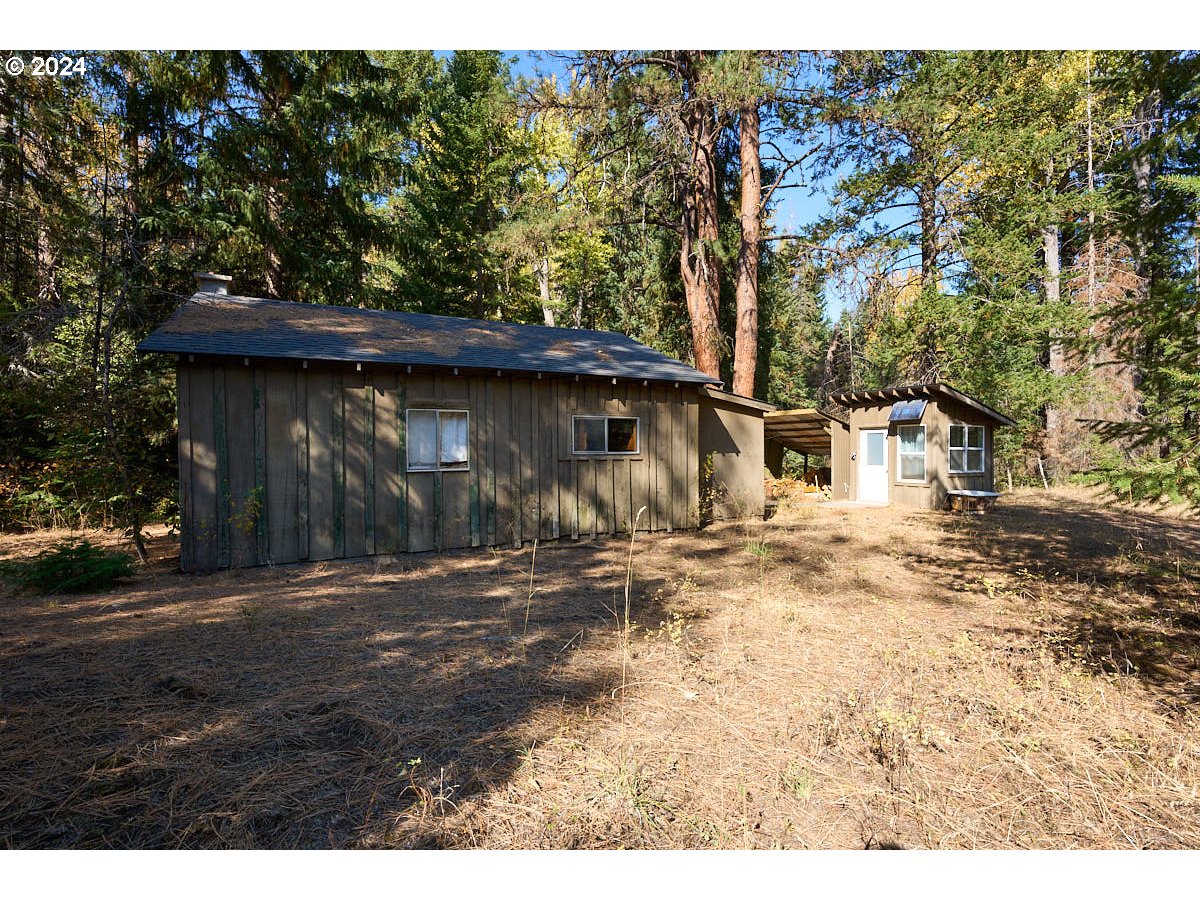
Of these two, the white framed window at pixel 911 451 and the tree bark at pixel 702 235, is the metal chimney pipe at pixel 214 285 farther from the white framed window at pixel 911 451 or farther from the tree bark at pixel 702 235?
the white framed window at pixel 911 451

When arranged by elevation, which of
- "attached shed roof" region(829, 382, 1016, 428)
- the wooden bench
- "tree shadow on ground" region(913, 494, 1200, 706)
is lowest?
"tree shadow on ground" region(913, 494, 1200, 706)

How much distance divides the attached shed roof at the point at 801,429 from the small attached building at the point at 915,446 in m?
0.64

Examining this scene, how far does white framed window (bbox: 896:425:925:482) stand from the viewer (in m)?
14.3

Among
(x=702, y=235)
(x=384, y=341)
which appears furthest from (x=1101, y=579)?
(x=702, y=235)

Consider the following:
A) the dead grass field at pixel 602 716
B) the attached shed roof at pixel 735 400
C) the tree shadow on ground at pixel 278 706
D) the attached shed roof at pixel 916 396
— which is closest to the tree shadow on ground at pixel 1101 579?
the dead grass field at pixel 602 716

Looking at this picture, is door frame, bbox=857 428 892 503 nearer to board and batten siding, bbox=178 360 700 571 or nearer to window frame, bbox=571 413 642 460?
board and batten siding, bbox=178 360 700 571

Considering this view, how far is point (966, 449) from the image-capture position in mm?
14570

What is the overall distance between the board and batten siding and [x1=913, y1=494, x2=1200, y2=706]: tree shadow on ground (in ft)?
16.3

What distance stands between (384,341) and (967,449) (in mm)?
14094

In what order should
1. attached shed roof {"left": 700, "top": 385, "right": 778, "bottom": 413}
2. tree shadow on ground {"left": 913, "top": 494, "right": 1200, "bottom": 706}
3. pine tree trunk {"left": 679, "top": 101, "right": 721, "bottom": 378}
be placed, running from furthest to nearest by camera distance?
pine tree trunk {"left": 679, "top": 101, "right": 721, "bottom": 378} < attached shed roof {"left": 700, "top": 385, "right": 778, "bottom": 413} < tree shadow on ground {"left": 913, "top": 494, "right": 1200, "bottom": 706}

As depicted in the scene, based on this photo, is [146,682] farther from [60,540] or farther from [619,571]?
[60,540]

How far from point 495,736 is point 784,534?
26.6 feet

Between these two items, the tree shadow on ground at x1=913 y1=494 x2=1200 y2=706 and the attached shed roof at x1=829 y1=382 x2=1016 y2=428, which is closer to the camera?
the tree shadow on ground at x1=913 y1=494 x2=1200 y2=706

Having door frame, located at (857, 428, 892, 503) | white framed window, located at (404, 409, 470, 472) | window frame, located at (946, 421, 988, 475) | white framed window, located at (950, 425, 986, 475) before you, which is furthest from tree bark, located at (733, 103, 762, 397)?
white framed window, located at (404, 409, 470, 472)
